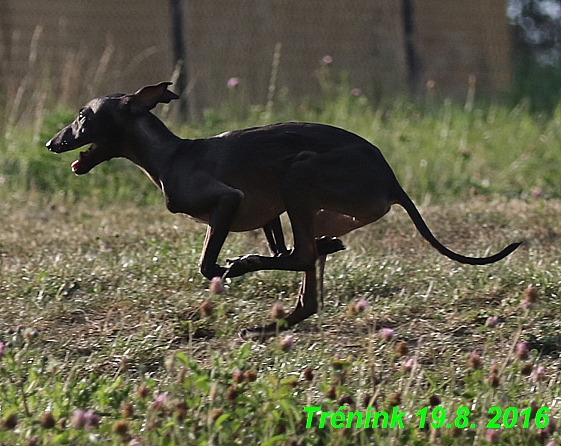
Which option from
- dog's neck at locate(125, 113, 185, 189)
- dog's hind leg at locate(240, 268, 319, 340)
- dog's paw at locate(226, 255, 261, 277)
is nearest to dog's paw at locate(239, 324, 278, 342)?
dog's hind leg at locate(240, 268, 319, 340)

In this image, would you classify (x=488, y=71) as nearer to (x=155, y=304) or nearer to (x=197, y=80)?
(x=197, y=80)

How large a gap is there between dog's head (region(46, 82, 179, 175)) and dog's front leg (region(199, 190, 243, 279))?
0.56 metres

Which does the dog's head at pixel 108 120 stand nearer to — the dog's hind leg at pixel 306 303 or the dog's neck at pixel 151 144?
the dog's neck at pixel 151 144

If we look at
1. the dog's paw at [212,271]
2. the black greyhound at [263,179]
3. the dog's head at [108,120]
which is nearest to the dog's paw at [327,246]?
the black greyhound at [263,179]

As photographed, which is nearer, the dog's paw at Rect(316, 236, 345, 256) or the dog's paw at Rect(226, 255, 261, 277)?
the dog's paw at Rect(226, 255, 261, 277)

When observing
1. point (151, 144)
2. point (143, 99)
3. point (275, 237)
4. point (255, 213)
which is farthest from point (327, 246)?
point (143, 99)

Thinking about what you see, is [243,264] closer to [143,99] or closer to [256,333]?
[256,333]

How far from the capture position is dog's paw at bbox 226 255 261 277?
3805 millimetres

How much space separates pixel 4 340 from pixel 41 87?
572 cm

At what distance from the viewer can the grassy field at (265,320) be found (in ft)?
9.12

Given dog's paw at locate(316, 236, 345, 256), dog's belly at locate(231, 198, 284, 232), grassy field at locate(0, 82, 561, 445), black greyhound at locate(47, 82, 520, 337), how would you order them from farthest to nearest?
dog's paw at locate(316, 236, 345, 256) → dog's belly at locate(231, 198, 284, 232) → black greyhound at locate(47, 82, 520, 337) → grassy field at locate(0, 82, 561, 445)

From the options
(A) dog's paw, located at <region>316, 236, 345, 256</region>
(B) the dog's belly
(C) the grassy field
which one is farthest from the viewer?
(A) dog's paw, located at <region>316, 236, 345, 256</region>

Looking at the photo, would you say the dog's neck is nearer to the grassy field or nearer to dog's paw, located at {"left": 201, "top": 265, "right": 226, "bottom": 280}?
dog's paw, located at {"left": 201, "top": 265, "right": 226, "bottom": 280}

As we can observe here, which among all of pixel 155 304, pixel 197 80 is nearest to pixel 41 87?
pixel 197 80
